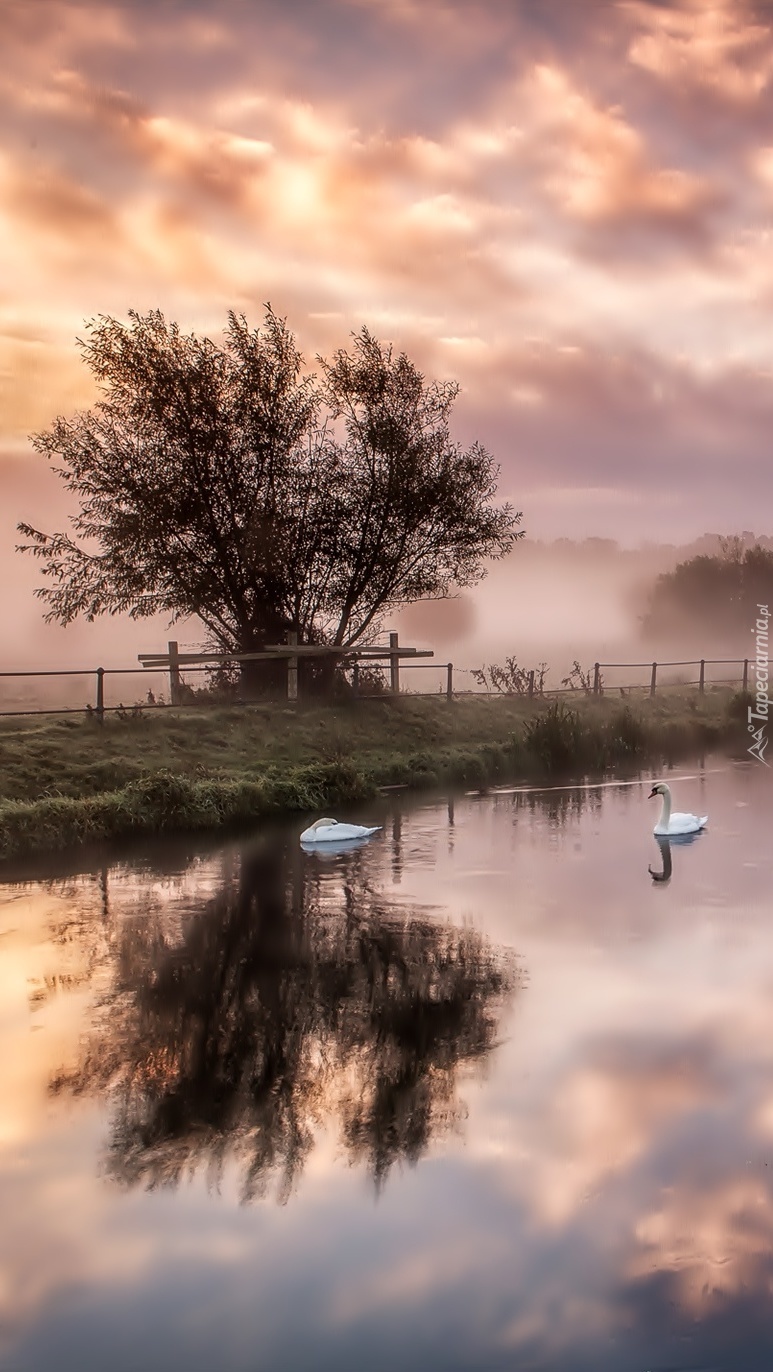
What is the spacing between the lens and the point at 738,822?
22344 mm

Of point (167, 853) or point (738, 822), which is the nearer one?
point (167, 853)

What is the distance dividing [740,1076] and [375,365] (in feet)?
87.3

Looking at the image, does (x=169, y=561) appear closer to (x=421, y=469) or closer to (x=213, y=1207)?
(x=421, y=469)

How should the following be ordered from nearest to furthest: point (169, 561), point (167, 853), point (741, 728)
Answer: point (167, 853)
point (169, 561)
point (741, 728)

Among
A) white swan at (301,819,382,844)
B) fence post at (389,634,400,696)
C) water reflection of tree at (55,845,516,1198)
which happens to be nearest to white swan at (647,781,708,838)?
white swan at (301,819,382,844)

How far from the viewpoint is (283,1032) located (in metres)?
10.9

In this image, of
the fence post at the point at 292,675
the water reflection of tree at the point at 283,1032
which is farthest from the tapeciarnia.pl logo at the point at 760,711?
the water reflection of tree at the point at 283,1032

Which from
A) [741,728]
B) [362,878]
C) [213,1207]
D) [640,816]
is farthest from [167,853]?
[741,728]

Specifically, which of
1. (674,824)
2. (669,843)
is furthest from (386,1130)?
(674,824)

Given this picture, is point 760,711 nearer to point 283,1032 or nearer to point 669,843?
point 669,843

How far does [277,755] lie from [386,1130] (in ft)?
60.3

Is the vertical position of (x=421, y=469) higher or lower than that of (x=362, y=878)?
higher

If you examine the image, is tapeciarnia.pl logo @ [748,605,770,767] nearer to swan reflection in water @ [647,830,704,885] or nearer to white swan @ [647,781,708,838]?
white swan @ [647,781,708,838]

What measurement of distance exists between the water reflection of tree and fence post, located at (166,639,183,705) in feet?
51.2
